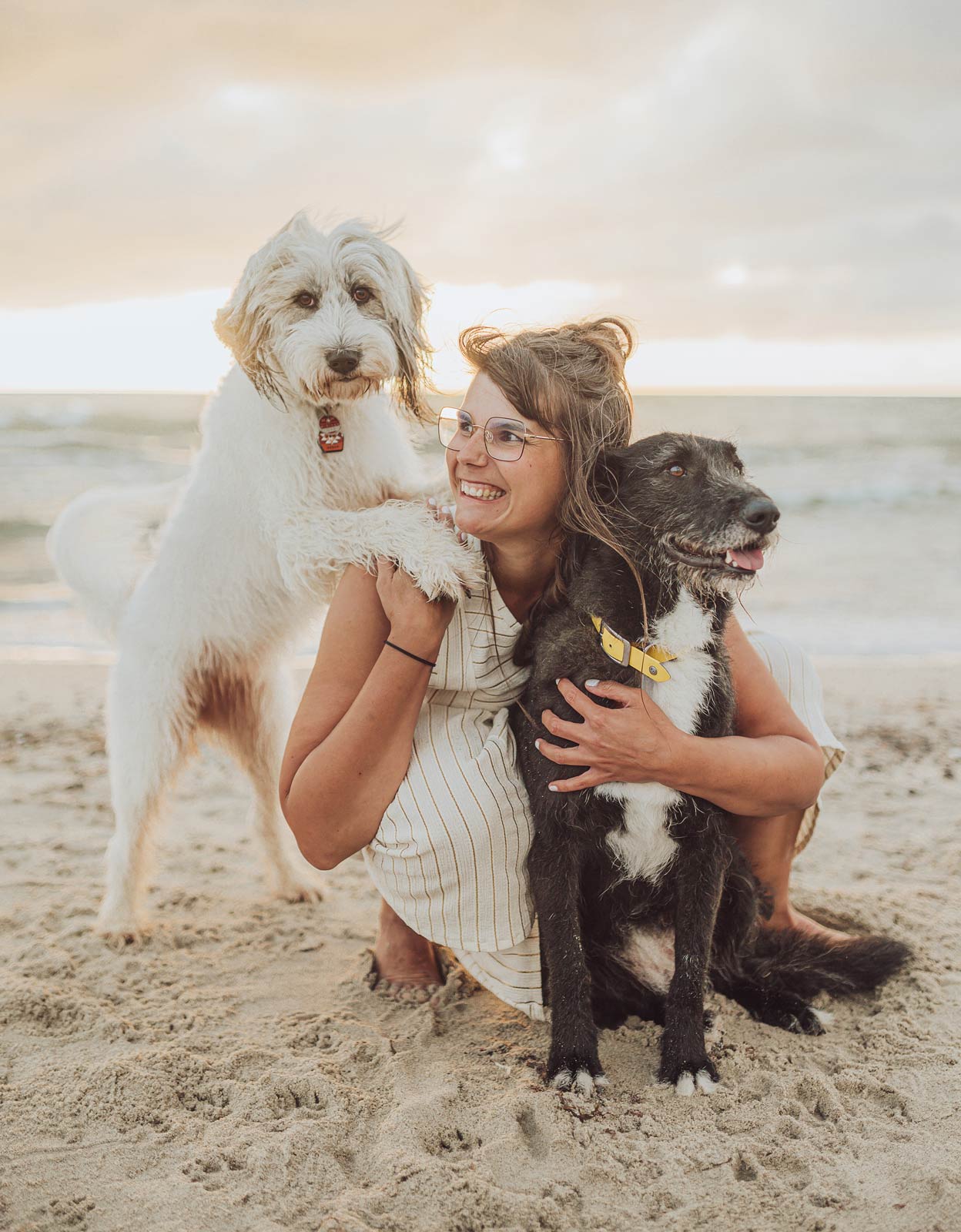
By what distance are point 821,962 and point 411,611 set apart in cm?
151

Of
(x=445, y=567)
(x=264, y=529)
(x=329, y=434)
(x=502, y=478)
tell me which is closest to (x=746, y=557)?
(x=502, y=478)

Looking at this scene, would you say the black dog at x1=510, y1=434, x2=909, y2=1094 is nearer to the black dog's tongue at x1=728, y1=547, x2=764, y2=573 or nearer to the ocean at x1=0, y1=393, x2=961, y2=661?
the black dog's tongue at x1=728, y1=547, x2=764, y2=573

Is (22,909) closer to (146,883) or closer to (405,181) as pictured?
(146,883)

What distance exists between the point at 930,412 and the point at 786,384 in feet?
51.6

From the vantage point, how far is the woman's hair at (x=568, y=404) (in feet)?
7.26

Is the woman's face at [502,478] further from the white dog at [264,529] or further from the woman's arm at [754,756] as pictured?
the woman's arm at [754,756]

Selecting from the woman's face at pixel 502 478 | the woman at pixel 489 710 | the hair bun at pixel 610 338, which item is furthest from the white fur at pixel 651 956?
the hair bun at pixel 610 338

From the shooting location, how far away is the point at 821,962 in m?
2.58

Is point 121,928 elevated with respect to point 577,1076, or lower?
lower

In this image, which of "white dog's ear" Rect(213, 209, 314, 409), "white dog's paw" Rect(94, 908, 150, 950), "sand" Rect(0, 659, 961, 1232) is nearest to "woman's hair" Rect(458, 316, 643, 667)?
"white dog's ear" Rect(213, 209, 314, 409)

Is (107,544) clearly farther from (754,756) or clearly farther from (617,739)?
(754,756)

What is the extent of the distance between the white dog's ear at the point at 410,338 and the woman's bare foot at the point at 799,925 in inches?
75.9

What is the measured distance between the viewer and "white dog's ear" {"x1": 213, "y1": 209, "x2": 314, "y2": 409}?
2752 millimetres

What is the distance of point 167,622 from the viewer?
3.02m
